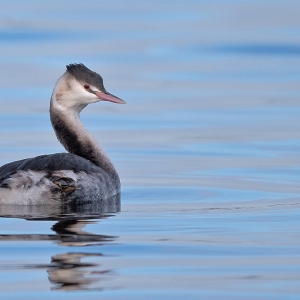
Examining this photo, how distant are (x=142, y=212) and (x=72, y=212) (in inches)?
21.5

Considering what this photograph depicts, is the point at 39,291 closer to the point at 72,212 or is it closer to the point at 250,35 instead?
the point at 72,212

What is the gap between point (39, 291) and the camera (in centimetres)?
735

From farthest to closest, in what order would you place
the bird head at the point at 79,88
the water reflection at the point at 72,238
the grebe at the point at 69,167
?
the bird head at the point at 79,88
the grebe at the point at 69,167
the water reflection at the point at 72,238

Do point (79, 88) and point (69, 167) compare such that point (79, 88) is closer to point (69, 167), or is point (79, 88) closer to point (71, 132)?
point (71, 132)

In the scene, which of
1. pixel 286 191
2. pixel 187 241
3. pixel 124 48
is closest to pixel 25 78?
pixel 124 48

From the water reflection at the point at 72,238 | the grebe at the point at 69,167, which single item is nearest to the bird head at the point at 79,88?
the grebe at the point at 69,167

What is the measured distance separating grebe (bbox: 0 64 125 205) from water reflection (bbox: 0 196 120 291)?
0.10 m

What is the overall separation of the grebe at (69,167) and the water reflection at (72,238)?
0.10 m

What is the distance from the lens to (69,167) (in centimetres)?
1026

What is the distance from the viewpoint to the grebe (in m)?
9.98

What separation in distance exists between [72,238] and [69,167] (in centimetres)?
164

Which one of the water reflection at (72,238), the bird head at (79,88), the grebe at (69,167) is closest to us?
the water reflection at (72,238)

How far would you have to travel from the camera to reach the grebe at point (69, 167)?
9.98 meters

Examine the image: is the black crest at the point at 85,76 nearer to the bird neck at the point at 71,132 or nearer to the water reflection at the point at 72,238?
the bird neck at the point at 71,132
